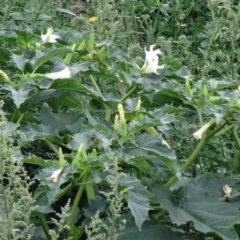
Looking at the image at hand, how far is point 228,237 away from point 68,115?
0.64 meters

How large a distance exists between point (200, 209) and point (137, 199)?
275 millimetres

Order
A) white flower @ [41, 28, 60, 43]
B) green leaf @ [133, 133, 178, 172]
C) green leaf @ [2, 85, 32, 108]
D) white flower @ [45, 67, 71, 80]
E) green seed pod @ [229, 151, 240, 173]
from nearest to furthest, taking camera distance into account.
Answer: green leaf @ [133, 133, 178, 172] → green leaf @ [2, 85, 32, 108] → white flower @ [45, 67, 71, 80] → green seed pod @ [229, 151, 240, 173] → white flower @ [41, 28, 60, 43]

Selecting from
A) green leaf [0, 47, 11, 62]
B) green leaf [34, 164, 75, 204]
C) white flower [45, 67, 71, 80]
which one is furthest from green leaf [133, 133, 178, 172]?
green leaf [0, 47, 11, 62]

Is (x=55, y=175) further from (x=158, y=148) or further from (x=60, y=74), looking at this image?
(x=60, y=74)

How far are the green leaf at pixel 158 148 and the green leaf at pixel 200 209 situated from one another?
0.15m

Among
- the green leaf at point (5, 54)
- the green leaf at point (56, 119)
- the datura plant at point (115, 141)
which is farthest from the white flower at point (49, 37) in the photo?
the green leaf at point (56, 119)

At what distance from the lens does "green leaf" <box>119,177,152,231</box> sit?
4.82 feet

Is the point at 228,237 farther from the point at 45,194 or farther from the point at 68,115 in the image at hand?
the point at 68,115

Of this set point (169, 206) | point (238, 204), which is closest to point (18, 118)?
point (169, 206)

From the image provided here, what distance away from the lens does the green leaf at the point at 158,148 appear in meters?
1.58

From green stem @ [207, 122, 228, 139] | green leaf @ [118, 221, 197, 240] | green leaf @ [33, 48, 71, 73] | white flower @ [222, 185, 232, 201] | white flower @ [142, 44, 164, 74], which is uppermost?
green leaf @ [33, 48, 71, 73]

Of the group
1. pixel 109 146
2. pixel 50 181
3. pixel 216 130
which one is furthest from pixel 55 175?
pixel 216 130

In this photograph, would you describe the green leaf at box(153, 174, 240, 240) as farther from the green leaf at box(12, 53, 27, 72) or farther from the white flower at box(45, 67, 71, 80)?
the green leaf at box(12, 53, 27, 72)

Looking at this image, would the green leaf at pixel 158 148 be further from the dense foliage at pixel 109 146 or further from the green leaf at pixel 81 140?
the green leaf at pixel 81 140
